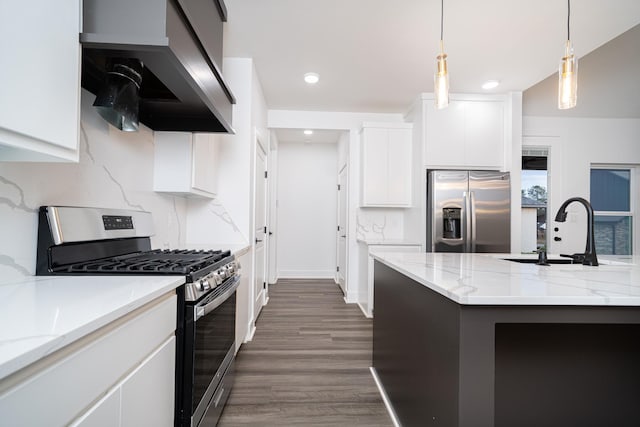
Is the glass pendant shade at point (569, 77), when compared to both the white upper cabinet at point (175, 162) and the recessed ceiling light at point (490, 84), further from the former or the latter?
the white upper cabinet at point (175, 162)

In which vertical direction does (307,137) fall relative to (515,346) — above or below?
above

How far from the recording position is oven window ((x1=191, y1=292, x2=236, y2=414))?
1.23m

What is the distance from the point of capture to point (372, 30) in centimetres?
235

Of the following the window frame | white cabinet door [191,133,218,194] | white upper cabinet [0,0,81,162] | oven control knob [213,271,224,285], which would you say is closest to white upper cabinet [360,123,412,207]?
white cabinet door [191,133,218,194]

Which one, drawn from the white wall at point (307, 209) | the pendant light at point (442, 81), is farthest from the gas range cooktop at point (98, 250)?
the white wall at point (307, 209)

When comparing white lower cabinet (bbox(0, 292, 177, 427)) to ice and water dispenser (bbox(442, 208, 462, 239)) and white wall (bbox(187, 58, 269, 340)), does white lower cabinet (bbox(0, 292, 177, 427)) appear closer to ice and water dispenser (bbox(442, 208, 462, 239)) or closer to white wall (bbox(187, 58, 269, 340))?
white wall (bbox(187, 58, 269, 340))

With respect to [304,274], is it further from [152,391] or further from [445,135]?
[152,391]

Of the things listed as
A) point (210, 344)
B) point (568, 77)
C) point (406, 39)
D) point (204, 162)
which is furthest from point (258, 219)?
point (568, 77)

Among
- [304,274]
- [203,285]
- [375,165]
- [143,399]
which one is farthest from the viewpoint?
[304,274]

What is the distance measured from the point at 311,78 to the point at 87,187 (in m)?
2.37

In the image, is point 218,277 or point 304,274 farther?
point 304,274

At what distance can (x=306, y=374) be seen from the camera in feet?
7.13

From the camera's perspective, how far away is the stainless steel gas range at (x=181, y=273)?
1153 millimetres

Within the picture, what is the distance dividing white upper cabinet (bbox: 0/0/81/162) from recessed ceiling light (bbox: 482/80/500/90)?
355 centimetres
